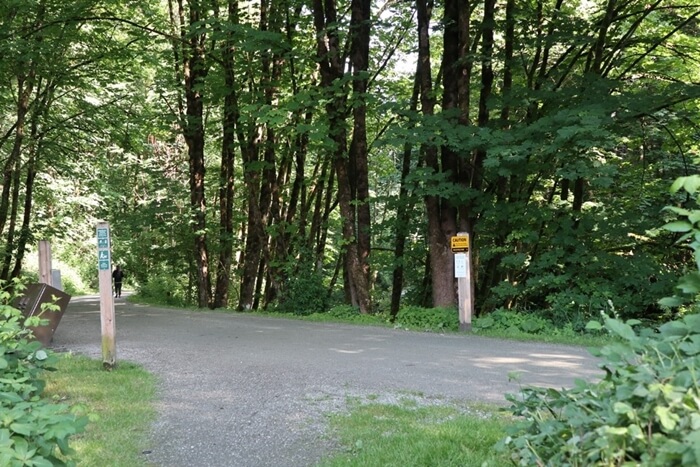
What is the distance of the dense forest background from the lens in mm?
10906

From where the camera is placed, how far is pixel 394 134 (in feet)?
35.8

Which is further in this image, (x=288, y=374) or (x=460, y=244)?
(x=460, y=244)

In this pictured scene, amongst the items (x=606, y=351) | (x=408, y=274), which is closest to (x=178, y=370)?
(x=606, y=351)

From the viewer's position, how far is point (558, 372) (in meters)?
7.03

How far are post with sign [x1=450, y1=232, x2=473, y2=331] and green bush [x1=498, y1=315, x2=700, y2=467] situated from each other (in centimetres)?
758

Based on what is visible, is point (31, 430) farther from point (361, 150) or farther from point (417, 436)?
point (361, 150)

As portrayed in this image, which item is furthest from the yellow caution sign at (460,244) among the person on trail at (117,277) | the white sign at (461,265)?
the person on trail at (117,277)

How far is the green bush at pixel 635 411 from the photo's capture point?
72.6 inches

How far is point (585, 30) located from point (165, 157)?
2119cm

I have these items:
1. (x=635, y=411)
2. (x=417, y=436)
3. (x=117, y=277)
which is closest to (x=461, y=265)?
(x=417, y=436)

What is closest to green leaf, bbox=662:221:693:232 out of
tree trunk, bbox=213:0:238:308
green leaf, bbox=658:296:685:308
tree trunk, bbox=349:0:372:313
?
green leaf, bbox=658:296:685:308

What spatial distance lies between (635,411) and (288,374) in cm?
553

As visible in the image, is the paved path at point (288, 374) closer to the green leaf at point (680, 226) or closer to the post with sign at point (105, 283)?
the post with sign at point (105, 283)

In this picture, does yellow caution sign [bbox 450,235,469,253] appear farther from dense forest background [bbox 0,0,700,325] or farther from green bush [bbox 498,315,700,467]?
green bush [bbox 498,315,700,467]
